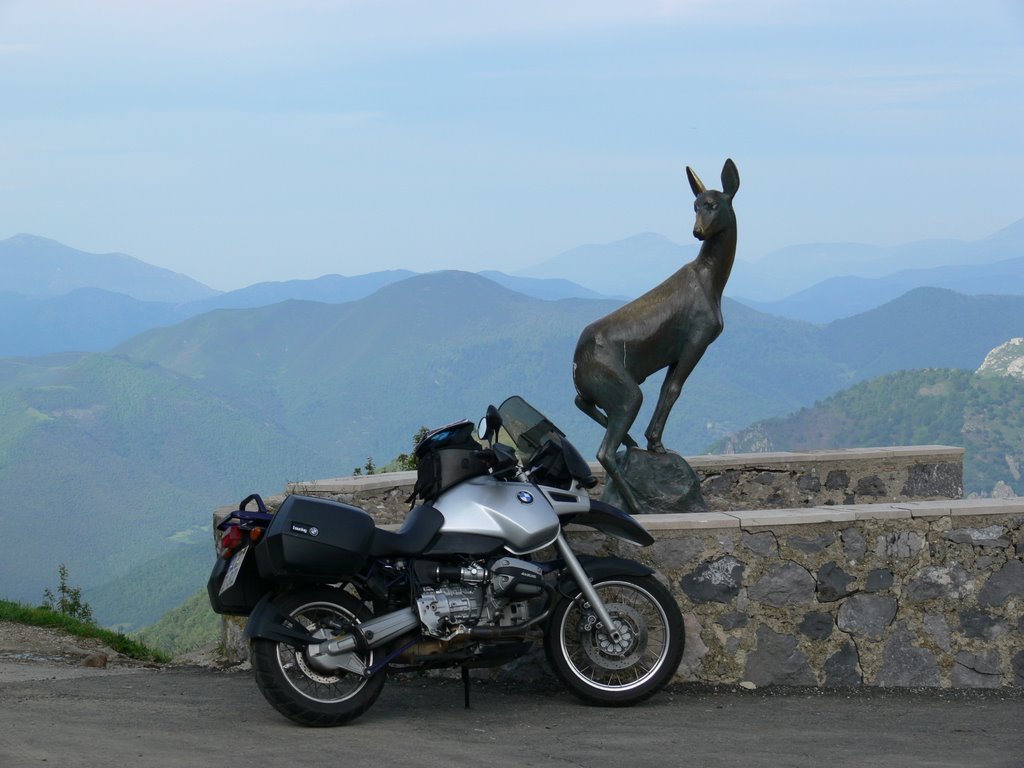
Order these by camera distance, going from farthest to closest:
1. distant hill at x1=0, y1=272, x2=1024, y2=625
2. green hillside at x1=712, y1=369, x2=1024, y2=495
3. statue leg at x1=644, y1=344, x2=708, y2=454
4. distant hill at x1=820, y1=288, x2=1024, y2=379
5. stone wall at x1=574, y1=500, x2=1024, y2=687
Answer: distant hill at x1=820, y1=288, x2=1024, y2=379 → distant hill at x1=0, y1=272, x2=1024, y2=625 → green hillside at x1=712, y1=369, x2=1024, y2=495 → statue leg at x1=644, y1=344, x2=708, y2=454 → stone wall at x1=574, y1=500, x2=1024, y2=687

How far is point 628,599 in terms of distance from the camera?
6.30 meters

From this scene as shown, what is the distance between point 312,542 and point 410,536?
467 millimetres

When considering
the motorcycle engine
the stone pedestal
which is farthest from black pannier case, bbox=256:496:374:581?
the stone pedestal

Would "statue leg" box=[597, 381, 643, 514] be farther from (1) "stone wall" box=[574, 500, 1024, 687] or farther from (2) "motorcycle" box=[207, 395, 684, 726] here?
Result: (2) "motorcycle" box=[207, 395, 684, 726]

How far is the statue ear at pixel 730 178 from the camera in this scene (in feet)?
26.9

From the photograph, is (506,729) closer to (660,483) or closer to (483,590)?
(483,590)

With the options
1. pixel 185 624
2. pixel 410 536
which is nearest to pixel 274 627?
pixel 410 536

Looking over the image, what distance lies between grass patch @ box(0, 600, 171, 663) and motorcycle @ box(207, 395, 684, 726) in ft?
11.0

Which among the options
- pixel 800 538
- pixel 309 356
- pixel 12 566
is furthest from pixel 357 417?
pixel 800 538

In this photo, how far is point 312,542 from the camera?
564 centimetres

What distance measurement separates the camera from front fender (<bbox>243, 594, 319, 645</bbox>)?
18.5 feet

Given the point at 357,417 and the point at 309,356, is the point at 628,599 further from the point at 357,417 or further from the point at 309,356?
the point at 309,356

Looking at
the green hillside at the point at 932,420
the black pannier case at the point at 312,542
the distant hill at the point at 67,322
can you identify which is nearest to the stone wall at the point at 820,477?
the black pannier case at the point at 312,542

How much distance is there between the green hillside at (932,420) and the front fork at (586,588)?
36.0 m
